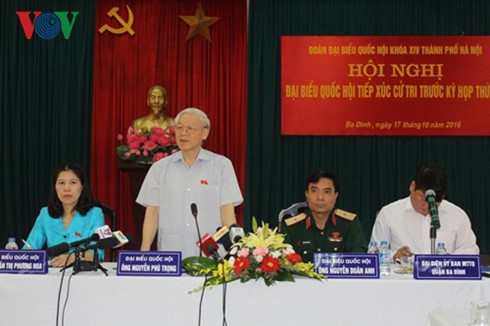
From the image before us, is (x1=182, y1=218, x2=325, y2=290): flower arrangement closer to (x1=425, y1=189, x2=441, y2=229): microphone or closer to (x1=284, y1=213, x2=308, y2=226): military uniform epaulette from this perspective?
(x1=425, y1=189, x2=441, y2=229): microphone

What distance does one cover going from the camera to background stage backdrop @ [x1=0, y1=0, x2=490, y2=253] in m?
6.44

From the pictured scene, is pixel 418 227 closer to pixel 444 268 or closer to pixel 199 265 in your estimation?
pixel 444 268

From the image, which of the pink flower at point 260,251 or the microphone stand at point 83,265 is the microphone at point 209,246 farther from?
the microphone stand at point 83,265

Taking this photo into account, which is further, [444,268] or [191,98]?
[191,98]

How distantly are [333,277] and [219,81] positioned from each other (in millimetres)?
4084

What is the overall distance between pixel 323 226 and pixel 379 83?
311cm

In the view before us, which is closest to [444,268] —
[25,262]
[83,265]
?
[83,265]

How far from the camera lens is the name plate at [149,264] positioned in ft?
8.84

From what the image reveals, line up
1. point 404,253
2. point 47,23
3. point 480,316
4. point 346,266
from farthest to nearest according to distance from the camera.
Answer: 1. point 47,23
2. point 404,253
3. point 346,266
4. point 480,316

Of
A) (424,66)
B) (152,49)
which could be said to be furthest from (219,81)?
(424,66)

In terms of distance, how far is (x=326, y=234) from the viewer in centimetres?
346

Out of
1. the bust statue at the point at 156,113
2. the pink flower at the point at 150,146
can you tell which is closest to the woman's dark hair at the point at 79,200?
the pink flower at the point at 150,146

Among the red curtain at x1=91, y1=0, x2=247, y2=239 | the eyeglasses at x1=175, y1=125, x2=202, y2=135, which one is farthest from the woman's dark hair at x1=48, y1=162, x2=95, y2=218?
the red curtain at x1=91, y1=0, x2=247, y2=239

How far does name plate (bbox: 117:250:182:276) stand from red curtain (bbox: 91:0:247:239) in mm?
3870
